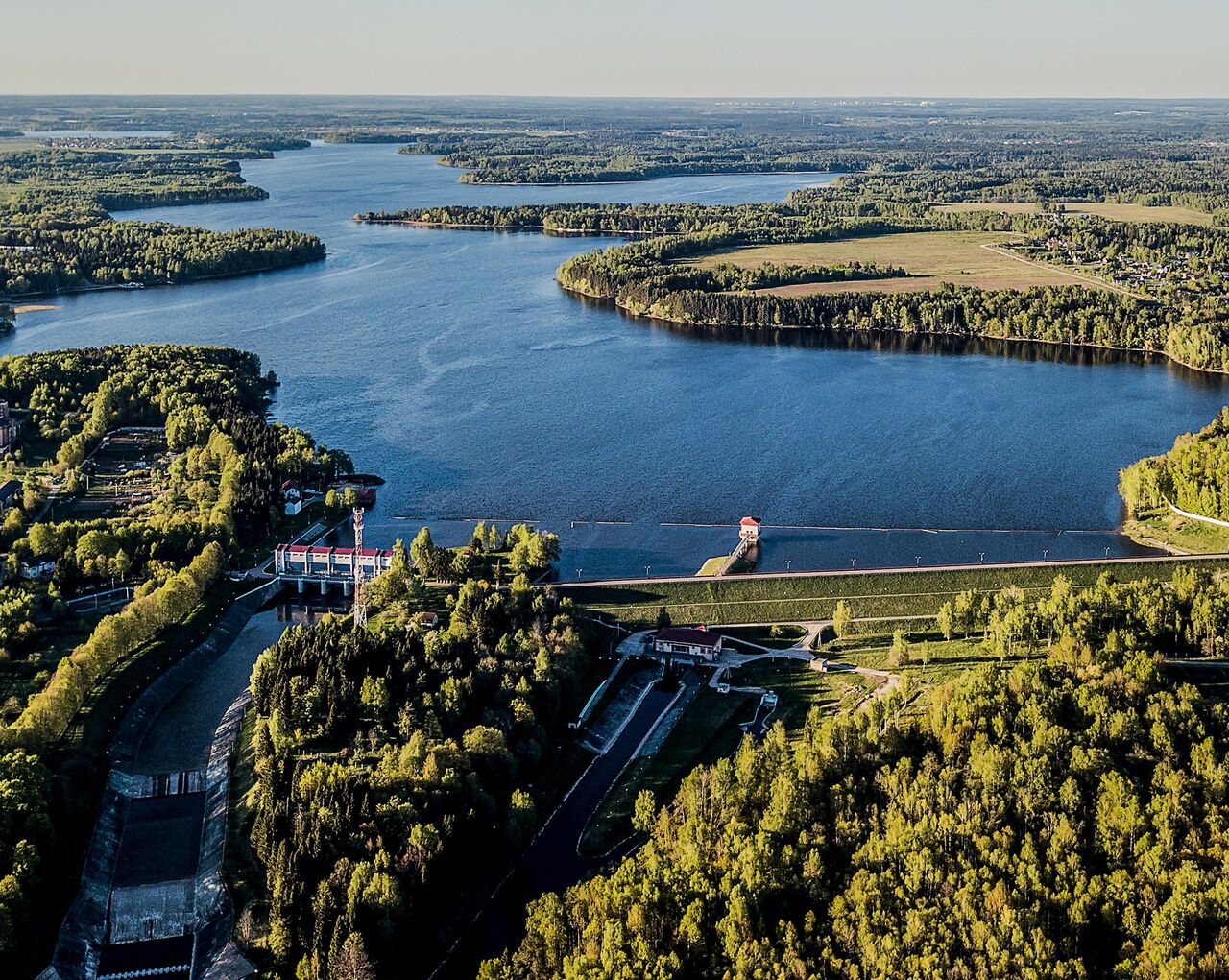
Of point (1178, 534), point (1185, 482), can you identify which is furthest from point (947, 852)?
point (1185, 482)

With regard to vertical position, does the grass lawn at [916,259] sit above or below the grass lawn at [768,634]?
above

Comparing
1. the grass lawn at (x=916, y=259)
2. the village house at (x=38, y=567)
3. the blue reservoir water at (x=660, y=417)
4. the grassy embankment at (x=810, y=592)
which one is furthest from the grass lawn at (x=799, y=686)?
the grass lawn at (x=916, y=259)

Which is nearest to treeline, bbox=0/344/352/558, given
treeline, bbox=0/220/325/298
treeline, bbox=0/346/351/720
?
treeline, bbox=0/346/351/720

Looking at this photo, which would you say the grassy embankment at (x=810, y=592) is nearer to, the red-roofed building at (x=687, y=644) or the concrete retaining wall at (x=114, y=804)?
the red-roofed building at (x=687, y=644)

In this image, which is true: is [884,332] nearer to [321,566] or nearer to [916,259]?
[916,259]

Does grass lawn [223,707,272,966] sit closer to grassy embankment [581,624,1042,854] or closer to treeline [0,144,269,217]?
grassy embankment [581,624,1042,854]

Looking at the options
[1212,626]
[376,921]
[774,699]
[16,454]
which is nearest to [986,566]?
[1212,626]

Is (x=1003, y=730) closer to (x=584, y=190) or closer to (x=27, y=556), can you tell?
(x=27, y=556)
